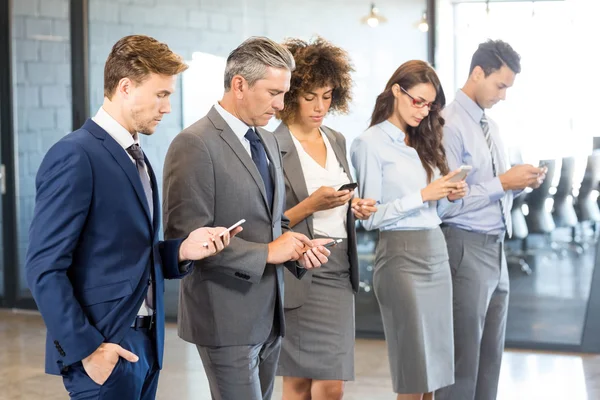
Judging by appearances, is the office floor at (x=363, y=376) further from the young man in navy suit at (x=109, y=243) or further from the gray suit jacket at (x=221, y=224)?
the young man in navy suit at (x=109, y=243)

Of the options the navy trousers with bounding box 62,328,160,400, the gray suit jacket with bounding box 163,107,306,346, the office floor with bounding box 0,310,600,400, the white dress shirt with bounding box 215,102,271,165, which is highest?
the white dress shirt with bounding box 215,102,271,165

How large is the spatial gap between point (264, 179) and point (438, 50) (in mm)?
3374

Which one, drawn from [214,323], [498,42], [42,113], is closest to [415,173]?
[498,42]

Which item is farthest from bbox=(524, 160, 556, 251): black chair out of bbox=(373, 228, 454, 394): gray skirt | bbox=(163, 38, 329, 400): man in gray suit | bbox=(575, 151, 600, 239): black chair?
bbox=(163, 38, 329, 400): man in gray suit

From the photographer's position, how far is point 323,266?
3.13 m

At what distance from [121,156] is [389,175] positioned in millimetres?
1535

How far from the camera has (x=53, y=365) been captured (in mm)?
1946

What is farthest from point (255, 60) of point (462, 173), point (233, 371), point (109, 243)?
point (462, 173)

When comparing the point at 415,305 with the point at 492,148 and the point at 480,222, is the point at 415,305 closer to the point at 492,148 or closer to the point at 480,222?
the point at 480,222

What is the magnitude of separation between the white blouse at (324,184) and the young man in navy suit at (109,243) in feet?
3.45

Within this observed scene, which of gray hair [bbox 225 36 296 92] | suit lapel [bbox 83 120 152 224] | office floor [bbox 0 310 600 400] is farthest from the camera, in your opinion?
office floor [bbox 0 310 600 400]

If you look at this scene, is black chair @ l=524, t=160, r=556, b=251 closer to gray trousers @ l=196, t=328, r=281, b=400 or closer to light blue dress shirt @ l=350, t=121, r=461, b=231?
light blue dress shirt @ l=350, t=121, r=461, b=231

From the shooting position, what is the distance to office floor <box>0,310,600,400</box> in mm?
4574

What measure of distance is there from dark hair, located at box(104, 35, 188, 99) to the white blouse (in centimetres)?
116
